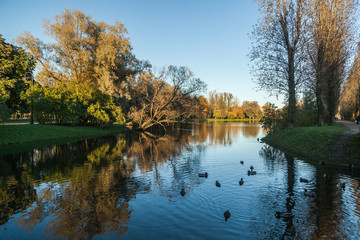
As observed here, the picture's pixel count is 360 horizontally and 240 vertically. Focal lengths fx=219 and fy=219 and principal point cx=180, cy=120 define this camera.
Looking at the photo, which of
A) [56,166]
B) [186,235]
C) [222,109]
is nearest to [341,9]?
[186,235]

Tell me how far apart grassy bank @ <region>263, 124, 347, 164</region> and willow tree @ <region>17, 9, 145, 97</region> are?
3474 cm

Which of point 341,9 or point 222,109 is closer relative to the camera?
point 341,9

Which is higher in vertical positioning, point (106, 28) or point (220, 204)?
point (106, 28)

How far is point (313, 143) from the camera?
71.2ft

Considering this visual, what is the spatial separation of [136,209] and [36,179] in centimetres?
837

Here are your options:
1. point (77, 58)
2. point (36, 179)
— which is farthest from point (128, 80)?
point (36, 179)

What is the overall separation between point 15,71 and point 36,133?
13.3 meters

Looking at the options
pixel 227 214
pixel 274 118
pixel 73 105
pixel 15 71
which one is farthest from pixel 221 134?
pixel 15 71

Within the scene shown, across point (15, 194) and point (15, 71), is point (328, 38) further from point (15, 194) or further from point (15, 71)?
point (15, 71)

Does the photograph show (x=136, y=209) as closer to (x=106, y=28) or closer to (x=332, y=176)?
(x=332, y=176)

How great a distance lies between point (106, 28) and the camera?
49.3 meters

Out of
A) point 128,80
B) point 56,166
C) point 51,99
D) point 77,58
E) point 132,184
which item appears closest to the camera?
point 132,184

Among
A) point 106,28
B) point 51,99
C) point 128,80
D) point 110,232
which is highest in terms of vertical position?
point 106,28

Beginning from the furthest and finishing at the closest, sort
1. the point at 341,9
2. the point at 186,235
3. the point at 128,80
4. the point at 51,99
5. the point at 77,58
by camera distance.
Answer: the point at 128,80
the point at 77,58
the point at 51,99
the point at 341,9
the point at 186,235
